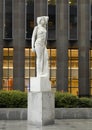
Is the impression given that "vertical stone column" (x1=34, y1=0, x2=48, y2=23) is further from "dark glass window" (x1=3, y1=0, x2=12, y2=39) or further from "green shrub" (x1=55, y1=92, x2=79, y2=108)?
"green shrub" (x1=55, y1=92, x2=79, y2=108)

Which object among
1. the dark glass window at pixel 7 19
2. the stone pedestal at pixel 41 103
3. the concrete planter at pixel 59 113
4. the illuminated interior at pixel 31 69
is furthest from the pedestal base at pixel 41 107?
the dark glass window at pixel 7 19

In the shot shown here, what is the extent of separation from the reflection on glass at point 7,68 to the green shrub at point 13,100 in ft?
96.4

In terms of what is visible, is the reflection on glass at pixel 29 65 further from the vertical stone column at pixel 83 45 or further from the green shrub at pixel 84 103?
the green shrub at pixel 84 103

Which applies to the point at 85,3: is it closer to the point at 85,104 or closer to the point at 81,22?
the point at 81,22

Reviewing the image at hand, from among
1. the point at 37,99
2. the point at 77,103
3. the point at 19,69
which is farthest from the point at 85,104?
the point at 19,69

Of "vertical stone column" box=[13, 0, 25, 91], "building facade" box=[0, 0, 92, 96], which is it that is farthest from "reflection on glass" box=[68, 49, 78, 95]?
"vertical stone column" box=[13, 0, 25, 91]

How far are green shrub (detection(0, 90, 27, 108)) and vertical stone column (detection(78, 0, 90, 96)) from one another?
2960 centimetres

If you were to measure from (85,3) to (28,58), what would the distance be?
999 cm

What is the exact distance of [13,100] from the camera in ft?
83.1

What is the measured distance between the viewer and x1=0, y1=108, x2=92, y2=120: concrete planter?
2431 centimetres

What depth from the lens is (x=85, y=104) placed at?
26.4 metres

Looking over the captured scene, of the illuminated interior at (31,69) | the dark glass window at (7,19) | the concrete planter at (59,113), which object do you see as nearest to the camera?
the concrete planter at (59,113)

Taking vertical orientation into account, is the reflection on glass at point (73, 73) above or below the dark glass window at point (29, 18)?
below

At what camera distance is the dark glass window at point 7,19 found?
54.8 m
